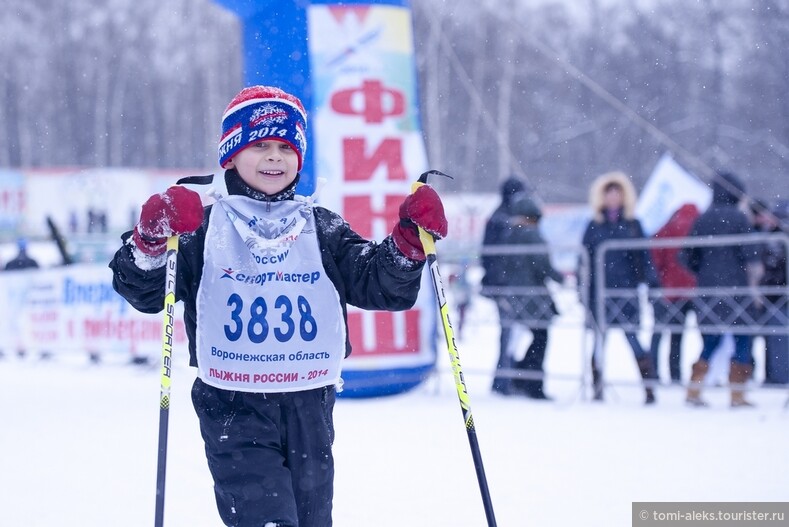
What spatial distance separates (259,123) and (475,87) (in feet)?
93.6

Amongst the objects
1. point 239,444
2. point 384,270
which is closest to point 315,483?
point 239,444

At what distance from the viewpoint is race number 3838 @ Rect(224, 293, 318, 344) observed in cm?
265

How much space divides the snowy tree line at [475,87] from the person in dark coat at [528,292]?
895 inches

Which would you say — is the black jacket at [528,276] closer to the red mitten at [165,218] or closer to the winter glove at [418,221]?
the winter glove at [418,221]

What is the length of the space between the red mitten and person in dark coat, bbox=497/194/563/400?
5.25 m

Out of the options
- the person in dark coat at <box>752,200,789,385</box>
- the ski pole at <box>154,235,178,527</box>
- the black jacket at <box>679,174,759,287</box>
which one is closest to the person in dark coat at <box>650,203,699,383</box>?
the black jacket at <box>679,174,759,287</box>

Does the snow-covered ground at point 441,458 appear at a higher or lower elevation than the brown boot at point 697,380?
lower

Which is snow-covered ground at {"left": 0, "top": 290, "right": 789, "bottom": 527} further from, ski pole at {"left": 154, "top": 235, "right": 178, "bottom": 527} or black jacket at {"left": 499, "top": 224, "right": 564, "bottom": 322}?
ski pole at {"left": 154, "top": 235, "right": 178, "bottom": 527}

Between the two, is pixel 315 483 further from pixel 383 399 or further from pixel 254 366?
pixel 383 399

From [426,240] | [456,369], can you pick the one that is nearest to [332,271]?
[426,240]

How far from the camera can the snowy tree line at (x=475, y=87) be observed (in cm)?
3150

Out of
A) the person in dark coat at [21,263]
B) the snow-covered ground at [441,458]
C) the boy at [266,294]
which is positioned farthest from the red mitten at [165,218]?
the person in dark coat at [21,263]

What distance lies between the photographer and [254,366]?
2619 millimetres

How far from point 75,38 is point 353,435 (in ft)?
101
